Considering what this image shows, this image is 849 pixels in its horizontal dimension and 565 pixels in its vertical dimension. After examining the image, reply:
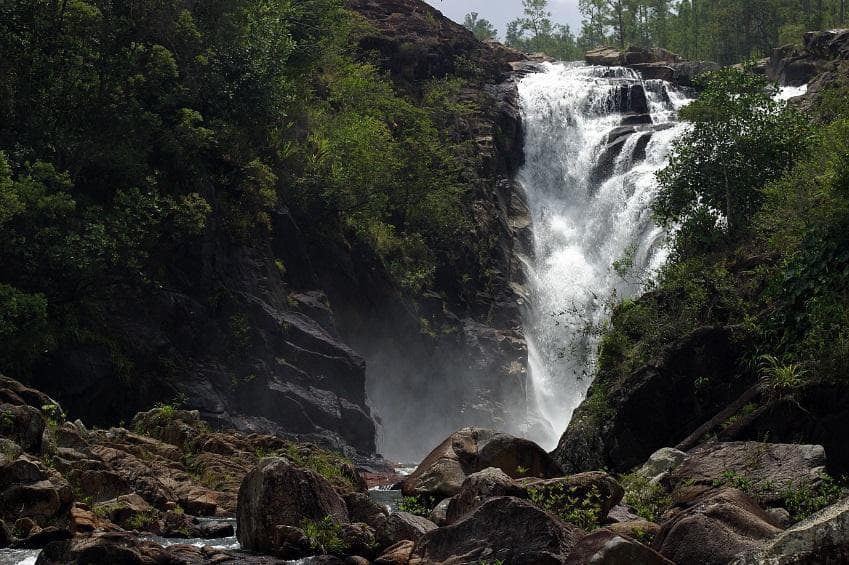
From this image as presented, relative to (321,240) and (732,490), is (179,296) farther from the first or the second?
(732,490)

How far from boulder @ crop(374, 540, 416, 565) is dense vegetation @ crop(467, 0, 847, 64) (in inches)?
2605

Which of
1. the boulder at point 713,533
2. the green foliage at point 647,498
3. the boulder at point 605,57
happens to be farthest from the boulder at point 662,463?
the boulder at point 605,57

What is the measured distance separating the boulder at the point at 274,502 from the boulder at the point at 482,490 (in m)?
1.90

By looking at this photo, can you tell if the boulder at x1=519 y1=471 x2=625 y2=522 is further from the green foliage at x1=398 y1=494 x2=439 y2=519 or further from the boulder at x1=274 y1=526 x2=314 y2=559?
the boulder at x1=274 y1=526 x2=314 y2=559

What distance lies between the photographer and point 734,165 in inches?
1197

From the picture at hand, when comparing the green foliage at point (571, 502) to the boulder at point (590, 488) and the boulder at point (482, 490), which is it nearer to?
the boulder at point (590, 488)

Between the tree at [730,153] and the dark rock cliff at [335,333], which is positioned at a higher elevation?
the tree at [730,153]

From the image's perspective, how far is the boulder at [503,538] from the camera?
1180 centimetres

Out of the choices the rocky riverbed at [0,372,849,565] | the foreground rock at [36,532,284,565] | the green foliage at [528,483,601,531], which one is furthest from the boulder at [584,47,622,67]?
the foreground rock at [36,532,284,565]

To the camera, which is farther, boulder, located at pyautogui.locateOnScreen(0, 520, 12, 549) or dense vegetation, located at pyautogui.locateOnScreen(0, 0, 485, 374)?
dense vegetation, located at pyautogui.locateOnScreen(0, 0, 485, 374)

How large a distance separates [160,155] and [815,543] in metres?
27.8

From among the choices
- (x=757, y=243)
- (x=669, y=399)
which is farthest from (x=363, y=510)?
(x=757, y=243)

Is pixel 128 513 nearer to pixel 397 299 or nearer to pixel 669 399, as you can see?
pixel 669 399

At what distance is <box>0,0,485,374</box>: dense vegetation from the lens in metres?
25.8
